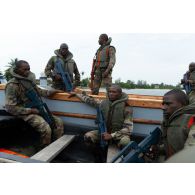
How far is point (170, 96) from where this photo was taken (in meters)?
2.67

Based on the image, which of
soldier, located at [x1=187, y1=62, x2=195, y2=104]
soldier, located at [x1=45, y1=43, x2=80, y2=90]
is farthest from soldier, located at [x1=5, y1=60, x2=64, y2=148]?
soldier, located at [x1=187, y1=62, x2=195, y2=104]

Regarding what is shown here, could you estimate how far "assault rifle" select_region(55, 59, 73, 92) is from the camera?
5207 millimetres

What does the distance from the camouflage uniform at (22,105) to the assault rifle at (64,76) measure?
0.96 m

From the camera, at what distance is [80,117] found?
4523 millimetres

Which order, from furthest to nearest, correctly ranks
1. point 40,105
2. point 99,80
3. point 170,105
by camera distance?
point 99,80 < point 40,105 < point 170,105

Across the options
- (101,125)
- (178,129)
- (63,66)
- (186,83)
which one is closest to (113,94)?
(101,125)

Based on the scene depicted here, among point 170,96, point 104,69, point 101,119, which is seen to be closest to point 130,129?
point 101,119

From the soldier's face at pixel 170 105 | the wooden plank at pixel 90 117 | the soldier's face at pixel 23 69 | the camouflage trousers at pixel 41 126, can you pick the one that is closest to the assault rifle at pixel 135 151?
the soldier's face at pixel 170 105

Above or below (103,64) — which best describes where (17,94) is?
below

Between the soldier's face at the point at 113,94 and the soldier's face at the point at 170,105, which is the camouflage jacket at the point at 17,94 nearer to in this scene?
the soldier's face at the point at 113,94

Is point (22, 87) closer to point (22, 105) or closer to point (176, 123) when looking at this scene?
point (22, 105)

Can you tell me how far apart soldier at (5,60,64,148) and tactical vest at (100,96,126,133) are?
919 mm

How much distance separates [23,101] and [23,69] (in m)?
0.48

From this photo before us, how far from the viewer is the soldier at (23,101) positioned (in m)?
4.14
